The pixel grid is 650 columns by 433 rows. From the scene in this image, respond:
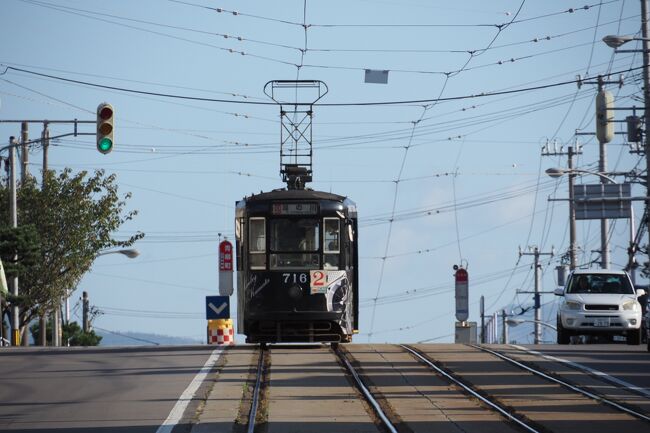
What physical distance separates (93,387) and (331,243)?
795cm

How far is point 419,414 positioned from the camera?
17141 mm

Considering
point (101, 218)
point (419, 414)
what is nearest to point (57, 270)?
point (101, 218)

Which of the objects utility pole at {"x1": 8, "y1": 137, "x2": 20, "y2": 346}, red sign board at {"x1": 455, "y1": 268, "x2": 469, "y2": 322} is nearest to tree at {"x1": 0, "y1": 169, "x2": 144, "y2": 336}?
utility pole at {"x1": 8, "y1": 137, "x2": 20, "y2": 346}

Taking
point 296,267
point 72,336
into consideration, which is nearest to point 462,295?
point 296,267

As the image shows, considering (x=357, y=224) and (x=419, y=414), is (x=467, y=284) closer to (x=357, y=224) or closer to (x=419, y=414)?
(x=357, y=224)

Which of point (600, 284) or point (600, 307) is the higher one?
point (600, 284)

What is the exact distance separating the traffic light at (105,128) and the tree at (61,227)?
2511 centimetres

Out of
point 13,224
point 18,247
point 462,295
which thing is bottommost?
point 462,295

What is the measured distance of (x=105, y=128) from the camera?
87.8 feet

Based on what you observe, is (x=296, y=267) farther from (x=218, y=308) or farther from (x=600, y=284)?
(x=600, y=284)

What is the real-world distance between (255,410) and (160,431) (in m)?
2.32

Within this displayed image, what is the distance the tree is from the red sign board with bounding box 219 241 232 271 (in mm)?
15525

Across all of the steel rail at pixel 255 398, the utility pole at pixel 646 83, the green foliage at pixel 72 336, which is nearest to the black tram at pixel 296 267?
the steel rail at pixel 255 398

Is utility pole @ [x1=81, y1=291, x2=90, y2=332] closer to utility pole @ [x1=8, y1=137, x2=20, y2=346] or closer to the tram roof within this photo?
utility pole @ [x1=8, y1=137, x2=20, y2=346]
